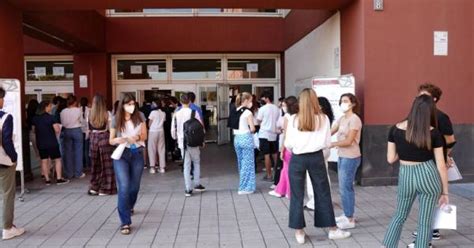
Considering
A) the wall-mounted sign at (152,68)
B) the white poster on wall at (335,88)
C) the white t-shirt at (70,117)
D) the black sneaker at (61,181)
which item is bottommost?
the black sneaker at (61,181)

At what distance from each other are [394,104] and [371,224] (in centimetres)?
326

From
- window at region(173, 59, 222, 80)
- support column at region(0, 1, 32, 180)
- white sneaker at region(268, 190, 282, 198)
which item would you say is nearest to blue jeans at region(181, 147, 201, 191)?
white sneaker at region(268, 190, 282, 198)

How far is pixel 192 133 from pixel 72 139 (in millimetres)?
3423

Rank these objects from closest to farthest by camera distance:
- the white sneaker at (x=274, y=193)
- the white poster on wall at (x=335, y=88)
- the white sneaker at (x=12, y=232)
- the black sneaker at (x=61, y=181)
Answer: the white sneaker at (x=12, y=232), the white sneaker at (x=274, y=193), the white poster on wall at (x=335, y=88), the black sneaker at (x=61, y=181)

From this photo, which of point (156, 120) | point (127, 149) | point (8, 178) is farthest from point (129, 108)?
point (156, 120)

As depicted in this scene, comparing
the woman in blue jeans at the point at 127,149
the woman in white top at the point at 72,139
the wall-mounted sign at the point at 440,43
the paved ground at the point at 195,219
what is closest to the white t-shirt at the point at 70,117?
the woman in white top at the point at 72,139

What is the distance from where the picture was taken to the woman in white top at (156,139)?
34.5ft

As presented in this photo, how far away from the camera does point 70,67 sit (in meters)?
17.6

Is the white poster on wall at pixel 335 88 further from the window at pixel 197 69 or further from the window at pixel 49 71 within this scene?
the window at pixel 49 71

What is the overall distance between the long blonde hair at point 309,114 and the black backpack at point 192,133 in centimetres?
287

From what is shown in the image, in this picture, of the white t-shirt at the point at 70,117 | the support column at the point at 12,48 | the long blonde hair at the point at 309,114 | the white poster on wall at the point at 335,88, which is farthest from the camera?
the white t-shirt at the point at 70,117

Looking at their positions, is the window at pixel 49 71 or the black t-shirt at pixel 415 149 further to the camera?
the window at pixel 49 71

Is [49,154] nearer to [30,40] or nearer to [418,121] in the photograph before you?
[418,121]

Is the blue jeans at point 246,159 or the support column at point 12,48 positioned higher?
the support column at point 12,48
